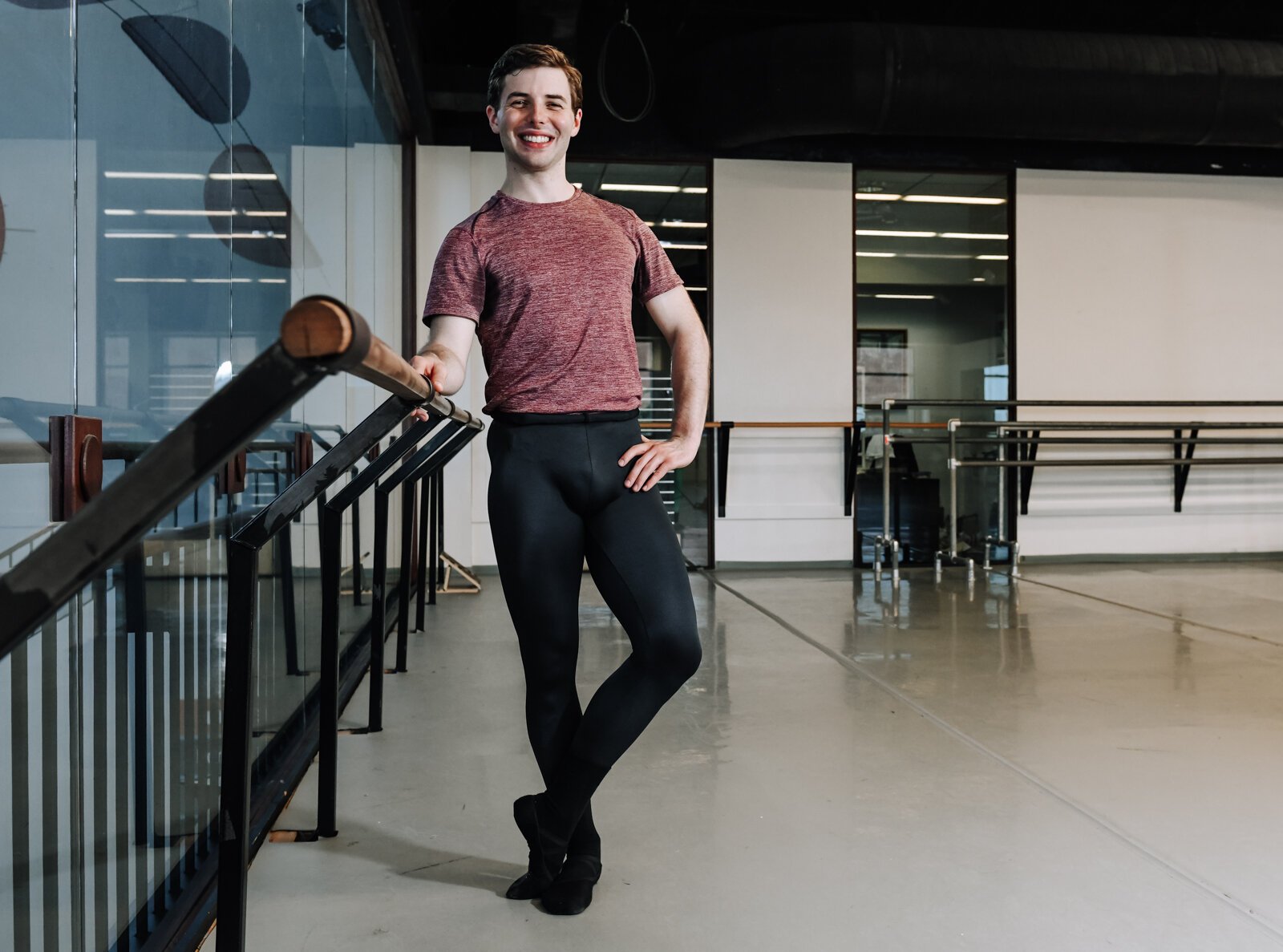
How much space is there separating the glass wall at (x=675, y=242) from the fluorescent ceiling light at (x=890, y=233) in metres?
0.97

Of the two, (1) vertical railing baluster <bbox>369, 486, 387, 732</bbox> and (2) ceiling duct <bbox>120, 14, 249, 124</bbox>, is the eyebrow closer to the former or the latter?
(2) ceiling duct <bbox>120, 14, 249, 124</bbox>

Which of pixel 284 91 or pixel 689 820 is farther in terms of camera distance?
pixel 284 91

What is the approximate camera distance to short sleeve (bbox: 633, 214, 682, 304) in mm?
1545

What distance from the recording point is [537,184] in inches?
58.5

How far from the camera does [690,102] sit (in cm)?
562

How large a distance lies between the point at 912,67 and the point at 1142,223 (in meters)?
2.41

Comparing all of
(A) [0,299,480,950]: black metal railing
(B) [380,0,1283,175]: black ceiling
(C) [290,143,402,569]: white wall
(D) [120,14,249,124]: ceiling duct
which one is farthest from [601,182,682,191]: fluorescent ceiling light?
(A) [0,299,480,950]: black metal railing

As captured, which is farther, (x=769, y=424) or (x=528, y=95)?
(x=769, y=424)

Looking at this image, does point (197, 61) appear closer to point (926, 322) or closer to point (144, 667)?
point (144, 667)

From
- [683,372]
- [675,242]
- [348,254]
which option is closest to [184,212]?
[683,372]

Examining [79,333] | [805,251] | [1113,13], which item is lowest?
[79,333]

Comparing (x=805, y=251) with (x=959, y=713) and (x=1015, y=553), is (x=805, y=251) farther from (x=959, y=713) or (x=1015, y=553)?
(x=959, y=713)

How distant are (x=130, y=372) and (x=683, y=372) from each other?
75 cm

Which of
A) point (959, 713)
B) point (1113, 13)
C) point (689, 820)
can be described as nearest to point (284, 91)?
point (689, 820)
